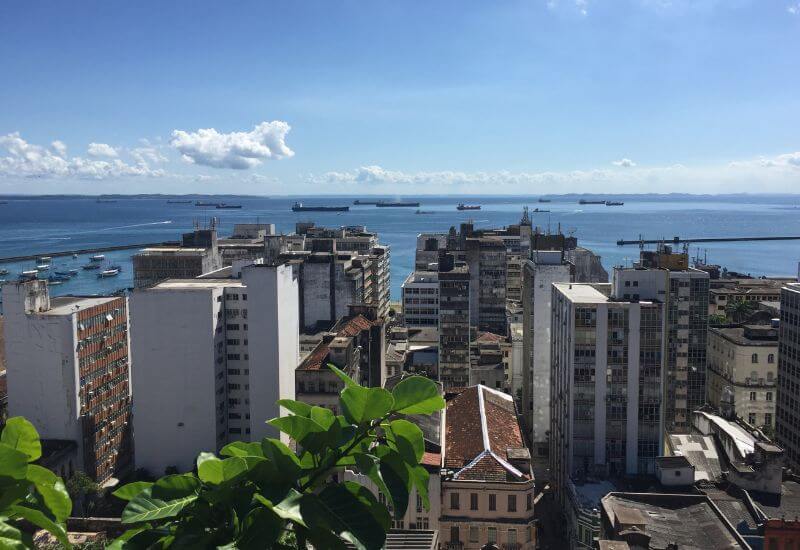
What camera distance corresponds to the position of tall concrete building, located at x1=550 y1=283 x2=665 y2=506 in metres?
37.0

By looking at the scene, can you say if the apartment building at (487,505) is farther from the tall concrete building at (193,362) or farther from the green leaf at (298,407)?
the green leaf at (298,407)

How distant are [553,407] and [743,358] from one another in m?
17.4

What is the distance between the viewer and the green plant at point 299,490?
4.11m

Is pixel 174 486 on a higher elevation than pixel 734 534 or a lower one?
higher

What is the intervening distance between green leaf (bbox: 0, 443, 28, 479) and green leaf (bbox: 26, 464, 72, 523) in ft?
1.06

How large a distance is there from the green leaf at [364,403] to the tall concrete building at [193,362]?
4236cm

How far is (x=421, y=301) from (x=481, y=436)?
39.3 meters

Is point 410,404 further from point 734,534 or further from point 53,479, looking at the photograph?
point 734,534

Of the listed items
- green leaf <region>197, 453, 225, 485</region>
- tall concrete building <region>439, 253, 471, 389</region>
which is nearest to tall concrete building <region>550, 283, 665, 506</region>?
tall concrete building <region>439, 253, 471, 389</region>

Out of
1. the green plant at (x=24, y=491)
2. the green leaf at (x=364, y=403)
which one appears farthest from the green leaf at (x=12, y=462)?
the green leaf at (x=364, y=403)

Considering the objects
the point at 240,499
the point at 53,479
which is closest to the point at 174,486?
the point at 240,499

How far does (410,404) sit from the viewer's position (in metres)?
4.45

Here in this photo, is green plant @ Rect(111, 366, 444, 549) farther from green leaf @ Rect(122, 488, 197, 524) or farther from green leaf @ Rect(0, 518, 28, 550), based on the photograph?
green leaf @ Rect(0, 518, 28, 550)

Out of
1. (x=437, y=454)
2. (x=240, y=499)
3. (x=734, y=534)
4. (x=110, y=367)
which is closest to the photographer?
(x=240, y=499)
